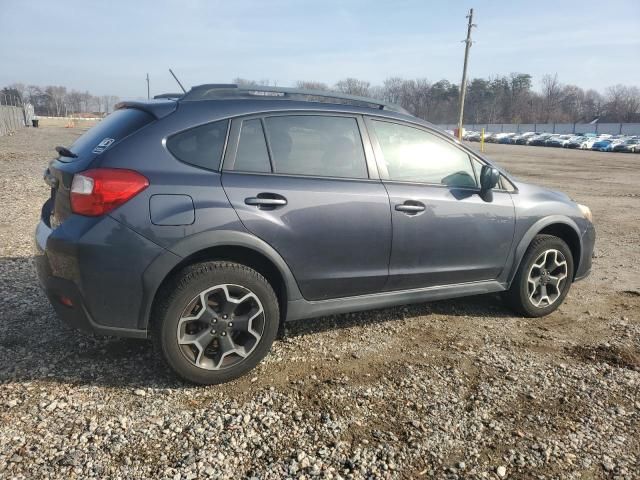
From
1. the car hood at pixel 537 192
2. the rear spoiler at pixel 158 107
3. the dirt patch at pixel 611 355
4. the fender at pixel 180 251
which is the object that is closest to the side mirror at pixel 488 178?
the car hood at pixel 537 192

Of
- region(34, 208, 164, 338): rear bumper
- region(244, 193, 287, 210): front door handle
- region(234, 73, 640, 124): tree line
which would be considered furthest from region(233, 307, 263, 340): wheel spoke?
region(234, 73, 640, 124): tree line

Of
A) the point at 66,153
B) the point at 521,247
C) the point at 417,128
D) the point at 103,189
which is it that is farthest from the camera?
the point at 521,247

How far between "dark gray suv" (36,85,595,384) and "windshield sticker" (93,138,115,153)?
0.01m

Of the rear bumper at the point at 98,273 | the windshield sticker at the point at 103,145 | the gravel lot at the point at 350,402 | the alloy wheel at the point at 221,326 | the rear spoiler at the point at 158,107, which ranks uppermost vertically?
the rear spoiler at the point at 158,107

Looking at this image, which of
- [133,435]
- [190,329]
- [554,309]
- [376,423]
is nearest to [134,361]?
[190,329]

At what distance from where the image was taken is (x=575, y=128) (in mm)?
87750

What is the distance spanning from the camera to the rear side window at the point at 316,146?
3.26 metres

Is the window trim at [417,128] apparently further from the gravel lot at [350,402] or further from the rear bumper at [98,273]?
the rear bumper at [98,273]

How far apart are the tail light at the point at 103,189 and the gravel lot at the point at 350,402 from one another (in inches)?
44.4

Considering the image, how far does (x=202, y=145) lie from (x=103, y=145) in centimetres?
58

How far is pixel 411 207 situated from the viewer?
11.8ft

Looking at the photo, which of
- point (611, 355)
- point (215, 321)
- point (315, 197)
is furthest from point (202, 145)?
point (611, 355)

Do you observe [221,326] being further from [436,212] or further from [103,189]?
[436,212]

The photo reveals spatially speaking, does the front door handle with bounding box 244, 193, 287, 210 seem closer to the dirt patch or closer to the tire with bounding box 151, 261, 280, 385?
the tire with bounding box 151, 261, 280, 385
